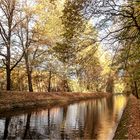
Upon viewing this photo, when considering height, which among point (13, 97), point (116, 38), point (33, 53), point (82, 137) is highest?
point (33, 53)

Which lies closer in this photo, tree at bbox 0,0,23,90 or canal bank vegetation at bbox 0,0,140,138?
canal bank vegetation at bbox 0,0,140,138

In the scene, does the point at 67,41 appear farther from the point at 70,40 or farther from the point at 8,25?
the point at 8,25

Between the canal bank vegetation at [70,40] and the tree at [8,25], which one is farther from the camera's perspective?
the tree at [8,25]

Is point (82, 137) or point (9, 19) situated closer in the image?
point (82, 137)

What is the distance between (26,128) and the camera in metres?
18.1

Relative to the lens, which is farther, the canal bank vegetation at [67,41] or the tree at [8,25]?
the tree at [8,25]

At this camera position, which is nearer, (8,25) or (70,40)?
(70,40)

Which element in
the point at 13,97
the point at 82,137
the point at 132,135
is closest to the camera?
the point at 132,135

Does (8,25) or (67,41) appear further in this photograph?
(8,25)

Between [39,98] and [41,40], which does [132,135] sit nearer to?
[39,98]

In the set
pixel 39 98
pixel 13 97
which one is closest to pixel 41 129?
pixel 13 97

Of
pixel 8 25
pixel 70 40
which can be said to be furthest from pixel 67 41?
pixel 8 25

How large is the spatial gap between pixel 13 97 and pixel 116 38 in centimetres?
1683

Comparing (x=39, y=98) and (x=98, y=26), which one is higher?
(x=98, y=26)
